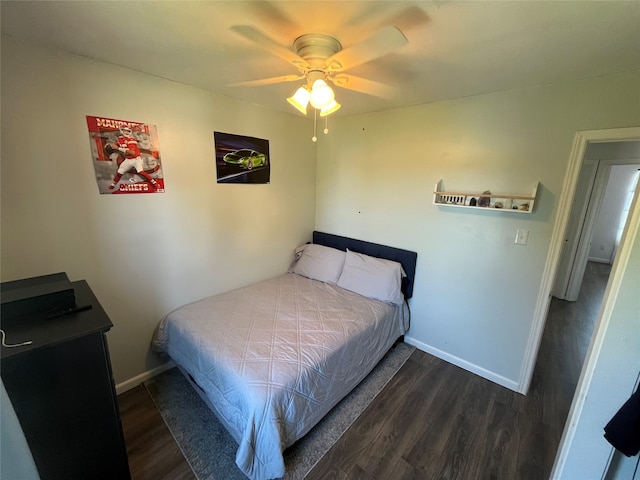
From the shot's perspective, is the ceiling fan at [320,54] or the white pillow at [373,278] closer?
the ceiling fan at [320,54]

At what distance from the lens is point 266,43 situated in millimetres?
1181

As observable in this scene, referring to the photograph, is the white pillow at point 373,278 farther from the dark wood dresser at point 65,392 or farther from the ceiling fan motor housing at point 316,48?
the dark wood dresser at point 65,392

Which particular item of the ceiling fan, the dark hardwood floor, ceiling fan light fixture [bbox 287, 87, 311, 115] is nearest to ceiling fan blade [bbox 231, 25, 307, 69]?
the ceiling fan

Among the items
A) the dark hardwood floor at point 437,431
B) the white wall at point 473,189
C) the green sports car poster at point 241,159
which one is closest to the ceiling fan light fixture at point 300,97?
the green sports car poster at point 241,159

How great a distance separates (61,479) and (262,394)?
857mm

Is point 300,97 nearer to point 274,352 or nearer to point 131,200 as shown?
point 131,200

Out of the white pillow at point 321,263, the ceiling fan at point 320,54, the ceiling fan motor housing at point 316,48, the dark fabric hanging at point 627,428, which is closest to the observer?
the dark fabric hanging at point 627,428

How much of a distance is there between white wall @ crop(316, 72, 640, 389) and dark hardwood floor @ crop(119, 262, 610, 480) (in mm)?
260

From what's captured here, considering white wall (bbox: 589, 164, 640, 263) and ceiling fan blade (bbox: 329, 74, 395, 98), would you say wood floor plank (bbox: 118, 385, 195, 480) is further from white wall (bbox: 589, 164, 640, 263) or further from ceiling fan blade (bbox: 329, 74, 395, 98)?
white wall (bbox: 589, 164, 640, 263)

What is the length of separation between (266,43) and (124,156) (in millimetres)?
1243

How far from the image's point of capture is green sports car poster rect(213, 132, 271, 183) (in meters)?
2.21

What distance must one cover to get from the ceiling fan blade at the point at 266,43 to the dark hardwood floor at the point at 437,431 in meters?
2.23

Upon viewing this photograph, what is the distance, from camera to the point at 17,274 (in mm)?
1453

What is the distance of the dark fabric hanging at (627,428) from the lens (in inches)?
29.2
